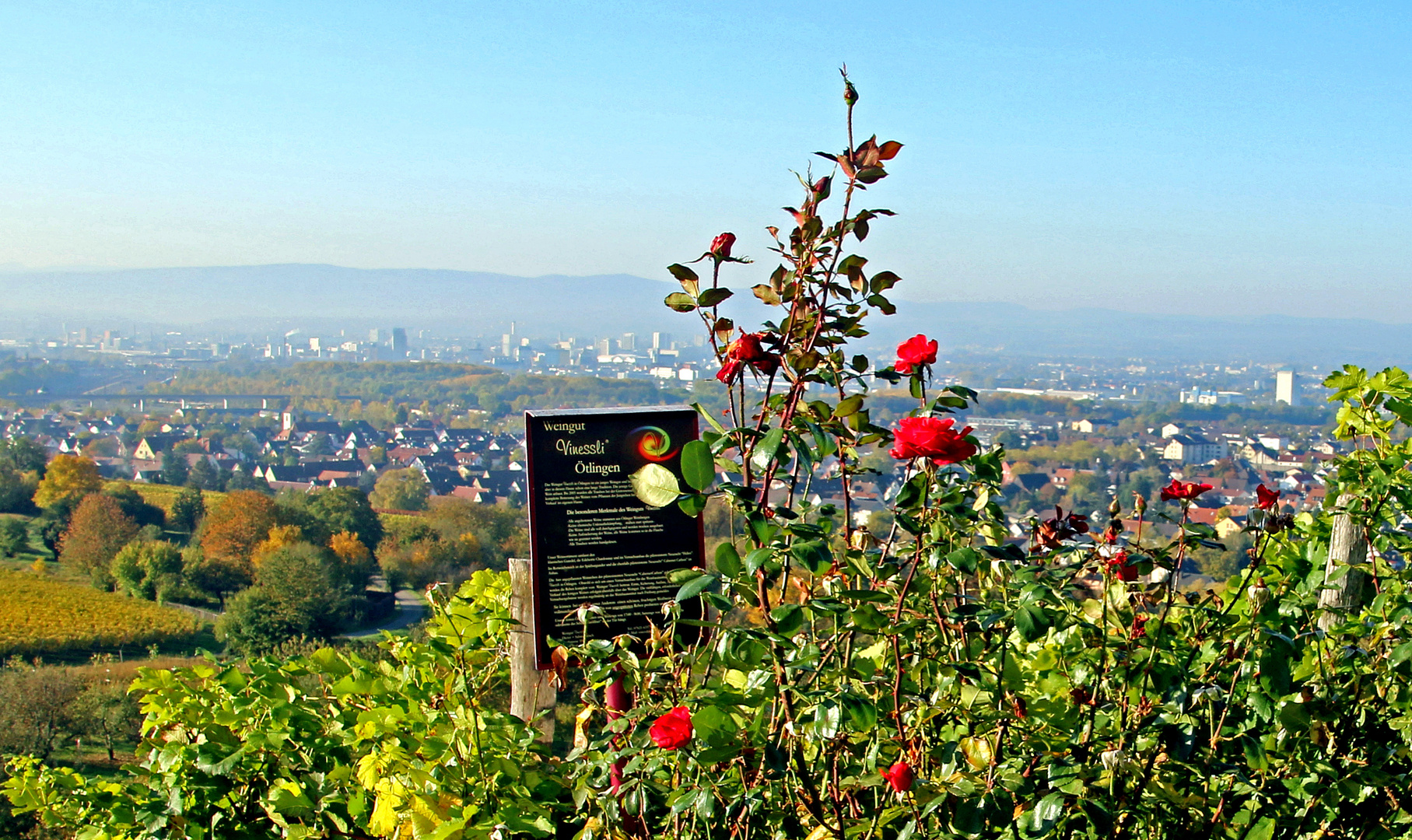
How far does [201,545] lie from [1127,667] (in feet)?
98.9

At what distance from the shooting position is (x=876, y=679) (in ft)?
4.81

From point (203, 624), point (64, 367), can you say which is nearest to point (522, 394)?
point (203, 624)

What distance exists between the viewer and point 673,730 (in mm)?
1302

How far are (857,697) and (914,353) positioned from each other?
495 millimetres

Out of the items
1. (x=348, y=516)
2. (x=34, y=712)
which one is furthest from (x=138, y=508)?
(x=34, y=712)

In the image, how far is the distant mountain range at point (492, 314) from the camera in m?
71.1

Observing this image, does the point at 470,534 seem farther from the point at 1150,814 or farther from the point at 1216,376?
the point at 1216,376

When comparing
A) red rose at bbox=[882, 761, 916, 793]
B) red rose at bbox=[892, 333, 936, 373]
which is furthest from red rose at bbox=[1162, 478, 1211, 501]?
red rose at bbox=[882, 761, 916, 793]

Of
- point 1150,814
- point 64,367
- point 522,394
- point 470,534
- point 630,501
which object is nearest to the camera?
point 1150,814

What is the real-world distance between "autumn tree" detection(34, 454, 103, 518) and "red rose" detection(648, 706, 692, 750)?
33992mm

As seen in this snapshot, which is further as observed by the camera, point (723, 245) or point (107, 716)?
point (107, 716)

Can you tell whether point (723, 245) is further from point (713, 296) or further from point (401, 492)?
point (401, 492)

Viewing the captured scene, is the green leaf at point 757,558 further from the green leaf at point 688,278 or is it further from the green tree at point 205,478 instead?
the green tree at point 205,478

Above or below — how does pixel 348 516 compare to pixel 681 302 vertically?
below
